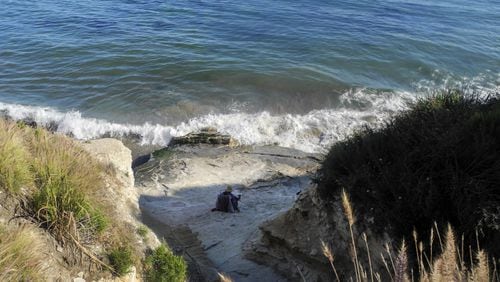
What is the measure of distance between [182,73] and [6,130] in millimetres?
18436

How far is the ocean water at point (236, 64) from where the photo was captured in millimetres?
21375

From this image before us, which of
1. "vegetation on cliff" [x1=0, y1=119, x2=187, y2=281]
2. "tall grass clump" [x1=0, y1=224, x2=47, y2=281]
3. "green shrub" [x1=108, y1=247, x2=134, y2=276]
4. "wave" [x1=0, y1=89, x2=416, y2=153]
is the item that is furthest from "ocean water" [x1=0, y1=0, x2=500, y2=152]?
"tall grass clump" [x1=0, y1=224, x2=47, y2=281]

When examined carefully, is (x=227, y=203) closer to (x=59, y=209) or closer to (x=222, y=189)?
(x=222, y=189)

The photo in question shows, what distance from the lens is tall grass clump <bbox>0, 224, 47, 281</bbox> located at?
15.1ft

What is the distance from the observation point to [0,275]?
14.6ft

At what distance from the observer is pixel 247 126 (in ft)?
68.3

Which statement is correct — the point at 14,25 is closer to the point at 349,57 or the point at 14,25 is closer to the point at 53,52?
the point at 53,52

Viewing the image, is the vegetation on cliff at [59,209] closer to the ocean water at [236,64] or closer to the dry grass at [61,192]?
the dry grass at [61,192]

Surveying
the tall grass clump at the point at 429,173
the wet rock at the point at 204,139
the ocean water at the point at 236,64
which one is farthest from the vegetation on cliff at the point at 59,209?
the ocean water at the point at 236,64

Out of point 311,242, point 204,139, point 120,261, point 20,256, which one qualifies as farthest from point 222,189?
point 20,256

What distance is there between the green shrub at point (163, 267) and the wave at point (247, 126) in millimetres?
12621

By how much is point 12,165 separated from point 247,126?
15.0 metres

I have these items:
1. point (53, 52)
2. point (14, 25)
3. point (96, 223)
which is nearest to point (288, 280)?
point (96, 223)

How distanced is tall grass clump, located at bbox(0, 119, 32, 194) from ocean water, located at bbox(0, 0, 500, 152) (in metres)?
13.3
